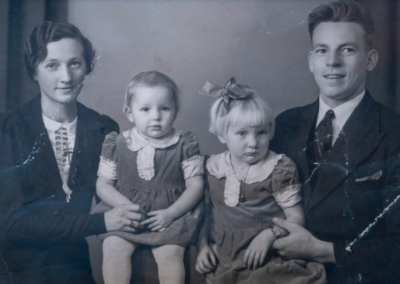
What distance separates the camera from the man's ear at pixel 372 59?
2.62m

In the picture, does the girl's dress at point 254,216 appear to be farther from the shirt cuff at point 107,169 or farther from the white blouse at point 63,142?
the white blouse at point 63,142

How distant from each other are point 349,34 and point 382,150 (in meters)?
0.73

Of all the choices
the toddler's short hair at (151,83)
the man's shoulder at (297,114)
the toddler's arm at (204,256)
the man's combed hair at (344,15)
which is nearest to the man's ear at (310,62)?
the man's combed hair at (344,15)

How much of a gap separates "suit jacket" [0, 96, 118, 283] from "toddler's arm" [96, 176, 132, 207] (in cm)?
5

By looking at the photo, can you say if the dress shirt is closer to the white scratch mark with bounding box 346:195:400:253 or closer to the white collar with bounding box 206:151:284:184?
the white collar with bounding box 206:151:284:184

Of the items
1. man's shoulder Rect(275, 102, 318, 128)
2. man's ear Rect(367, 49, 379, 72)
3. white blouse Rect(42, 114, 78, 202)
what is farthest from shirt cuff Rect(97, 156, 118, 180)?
man's ear Rect(367, 49, 379, 72)

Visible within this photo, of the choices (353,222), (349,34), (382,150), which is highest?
(349,34)

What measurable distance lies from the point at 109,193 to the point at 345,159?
57.2 inches

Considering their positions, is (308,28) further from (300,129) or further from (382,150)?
(382,150)

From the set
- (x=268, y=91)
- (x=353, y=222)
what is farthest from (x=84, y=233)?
(x=353, y=222)

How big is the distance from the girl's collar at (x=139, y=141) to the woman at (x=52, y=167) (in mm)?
138

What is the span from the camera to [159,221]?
2.56m

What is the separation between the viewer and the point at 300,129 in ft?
8.62

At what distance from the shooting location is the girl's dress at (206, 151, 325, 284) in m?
2.50
